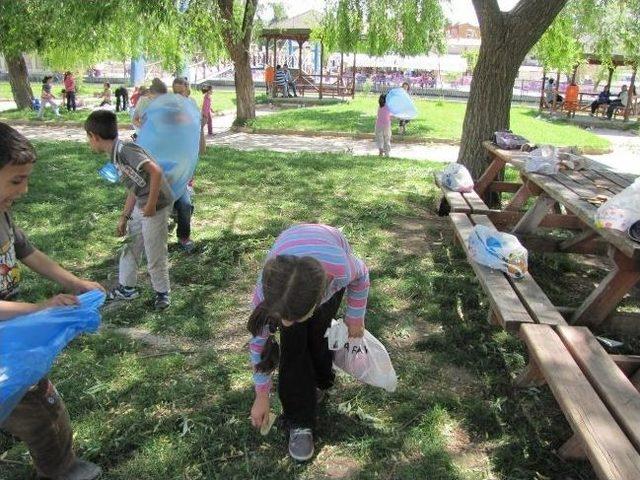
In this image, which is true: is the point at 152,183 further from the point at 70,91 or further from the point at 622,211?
the point at 70,91

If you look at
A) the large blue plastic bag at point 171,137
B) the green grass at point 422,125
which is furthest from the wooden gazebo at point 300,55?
the large blue plastic bag at point 171,137

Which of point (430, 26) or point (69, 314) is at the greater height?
point (430, 26)

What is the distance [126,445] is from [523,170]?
390cm

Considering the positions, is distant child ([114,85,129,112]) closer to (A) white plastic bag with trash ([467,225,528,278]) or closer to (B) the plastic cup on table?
(B) the plastic cup on table

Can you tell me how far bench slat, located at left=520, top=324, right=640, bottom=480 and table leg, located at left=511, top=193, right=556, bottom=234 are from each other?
2.26 m

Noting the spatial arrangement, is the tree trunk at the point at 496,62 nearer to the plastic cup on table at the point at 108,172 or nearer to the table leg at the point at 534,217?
the table leg at the point at 534,217

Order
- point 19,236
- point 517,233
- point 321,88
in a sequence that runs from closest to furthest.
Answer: point 19,236, point 517,233, point 321,88

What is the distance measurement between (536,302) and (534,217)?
2024mm

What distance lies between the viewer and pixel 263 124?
14602 mm

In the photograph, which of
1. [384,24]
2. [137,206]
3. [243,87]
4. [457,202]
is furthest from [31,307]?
[243,87]

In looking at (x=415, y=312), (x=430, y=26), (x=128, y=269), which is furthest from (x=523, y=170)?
(x=430, y=26)

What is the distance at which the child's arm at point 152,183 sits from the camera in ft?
11.3

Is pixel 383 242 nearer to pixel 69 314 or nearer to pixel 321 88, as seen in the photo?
pixel 69 314

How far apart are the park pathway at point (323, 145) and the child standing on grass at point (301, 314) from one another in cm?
Result: 867
